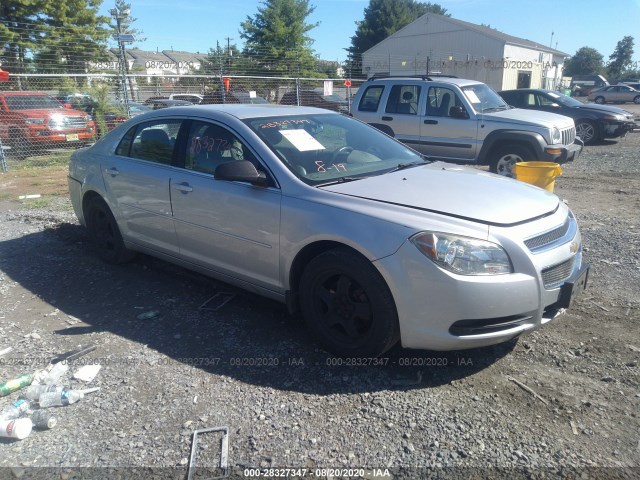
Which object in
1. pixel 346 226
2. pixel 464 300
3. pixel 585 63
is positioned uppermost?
pixel 585 63

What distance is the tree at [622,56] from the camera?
282 feet

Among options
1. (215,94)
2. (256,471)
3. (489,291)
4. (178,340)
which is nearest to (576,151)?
(489,291)

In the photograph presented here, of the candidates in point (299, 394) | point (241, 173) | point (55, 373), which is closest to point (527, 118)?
point (241, 173)

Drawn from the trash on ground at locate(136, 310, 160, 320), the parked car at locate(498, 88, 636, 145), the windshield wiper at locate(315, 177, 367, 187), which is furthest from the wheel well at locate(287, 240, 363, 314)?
the parked car at locate(498, 88, 636, 145)

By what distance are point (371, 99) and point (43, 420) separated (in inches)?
344

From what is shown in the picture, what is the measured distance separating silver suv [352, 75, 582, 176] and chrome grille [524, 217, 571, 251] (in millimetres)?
5868

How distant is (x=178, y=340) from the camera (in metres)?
3.84

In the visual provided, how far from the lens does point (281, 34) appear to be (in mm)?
39156

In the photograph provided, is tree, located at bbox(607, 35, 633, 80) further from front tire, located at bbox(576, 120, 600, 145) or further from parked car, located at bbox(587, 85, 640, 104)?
front tire, located at bbox(576, 120, 600, 145)

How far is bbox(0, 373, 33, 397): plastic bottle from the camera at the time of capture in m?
3.19

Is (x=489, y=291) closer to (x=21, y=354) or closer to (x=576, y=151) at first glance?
(x=21, y=354)

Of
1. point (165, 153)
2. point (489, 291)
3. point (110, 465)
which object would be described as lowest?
point (110, 465)

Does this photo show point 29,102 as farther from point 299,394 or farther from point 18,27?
point 18,27

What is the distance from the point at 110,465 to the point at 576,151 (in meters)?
9.40
